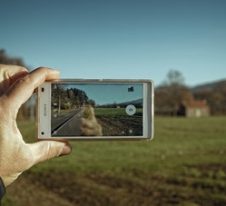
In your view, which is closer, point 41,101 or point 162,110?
point 41,101

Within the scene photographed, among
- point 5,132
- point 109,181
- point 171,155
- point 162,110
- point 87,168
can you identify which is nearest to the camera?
point 5,132

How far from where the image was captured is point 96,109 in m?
2.76

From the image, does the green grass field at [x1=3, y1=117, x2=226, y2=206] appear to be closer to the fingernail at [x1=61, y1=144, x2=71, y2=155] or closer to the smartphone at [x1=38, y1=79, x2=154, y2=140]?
the smartphone at [x1=38, y1=79, x2=154, y2=140]

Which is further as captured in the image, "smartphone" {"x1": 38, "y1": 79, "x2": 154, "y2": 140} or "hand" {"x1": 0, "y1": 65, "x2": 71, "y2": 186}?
"smartphone" {"x1": 38, "y1": 79, "x2": 154, "y2": 140}

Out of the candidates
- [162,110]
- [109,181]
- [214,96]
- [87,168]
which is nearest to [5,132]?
[109,181]

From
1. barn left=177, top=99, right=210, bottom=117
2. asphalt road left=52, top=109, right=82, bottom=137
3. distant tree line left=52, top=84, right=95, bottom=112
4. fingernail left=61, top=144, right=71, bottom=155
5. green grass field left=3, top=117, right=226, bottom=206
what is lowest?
green grass field left=3, top=117, right=226, bottom=206

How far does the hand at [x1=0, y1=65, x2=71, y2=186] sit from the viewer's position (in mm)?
2162

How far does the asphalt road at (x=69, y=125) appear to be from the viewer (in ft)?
8.84

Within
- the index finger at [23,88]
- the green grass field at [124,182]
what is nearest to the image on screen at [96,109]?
the index finger at [23,88]

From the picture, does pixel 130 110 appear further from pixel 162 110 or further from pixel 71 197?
pixel 162 110

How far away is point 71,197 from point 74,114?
6233 millimetres

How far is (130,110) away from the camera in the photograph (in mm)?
2824

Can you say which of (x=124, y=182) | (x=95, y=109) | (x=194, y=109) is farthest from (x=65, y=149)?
(x=194, y=109)

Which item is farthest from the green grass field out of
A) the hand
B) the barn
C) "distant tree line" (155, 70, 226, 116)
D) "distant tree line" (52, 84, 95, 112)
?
the barn
